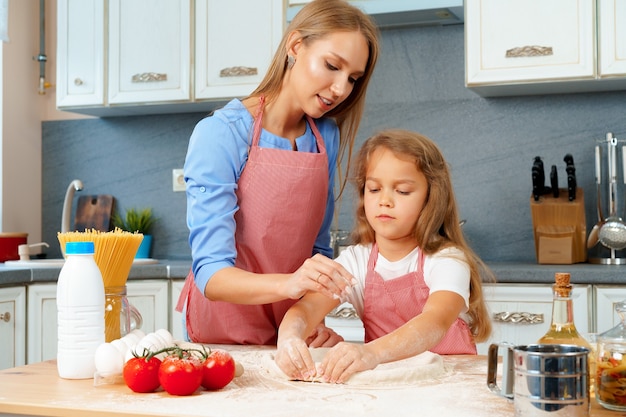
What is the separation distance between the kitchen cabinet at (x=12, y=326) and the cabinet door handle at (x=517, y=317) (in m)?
1.60

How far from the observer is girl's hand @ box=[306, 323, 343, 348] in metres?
1.56

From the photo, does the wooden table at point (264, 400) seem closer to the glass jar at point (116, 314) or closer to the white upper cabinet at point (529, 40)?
the glass jar at point (116, 314)

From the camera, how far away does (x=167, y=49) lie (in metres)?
3.21

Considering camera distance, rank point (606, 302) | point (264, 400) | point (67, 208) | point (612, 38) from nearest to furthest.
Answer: point (264, 400), point (606, 302), point (612, 38), point (67, 208)

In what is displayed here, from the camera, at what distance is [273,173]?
5.40 feet

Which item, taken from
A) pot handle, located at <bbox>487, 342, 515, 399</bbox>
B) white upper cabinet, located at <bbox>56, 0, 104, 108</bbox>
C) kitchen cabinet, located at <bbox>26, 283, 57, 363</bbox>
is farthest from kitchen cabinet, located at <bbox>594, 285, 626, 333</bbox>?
white upper cabinet, located at <bbox>56, 0, 104, 108</bbox>

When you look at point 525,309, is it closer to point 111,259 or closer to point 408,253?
point 408,253

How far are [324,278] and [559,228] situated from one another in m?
1.73

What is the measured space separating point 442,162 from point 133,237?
69cm

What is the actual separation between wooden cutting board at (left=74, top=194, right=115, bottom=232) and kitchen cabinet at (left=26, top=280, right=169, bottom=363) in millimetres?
798

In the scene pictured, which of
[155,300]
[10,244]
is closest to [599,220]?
[155,300]

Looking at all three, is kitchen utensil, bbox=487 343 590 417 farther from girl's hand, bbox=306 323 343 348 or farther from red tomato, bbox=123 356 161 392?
girl's hand, bbox=306 323 343 348

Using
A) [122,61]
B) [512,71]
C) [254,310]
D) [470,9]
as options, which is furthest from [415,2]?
[254,310]

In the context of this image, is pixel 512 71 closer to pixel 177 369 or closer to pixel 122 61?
pixel 122 61
